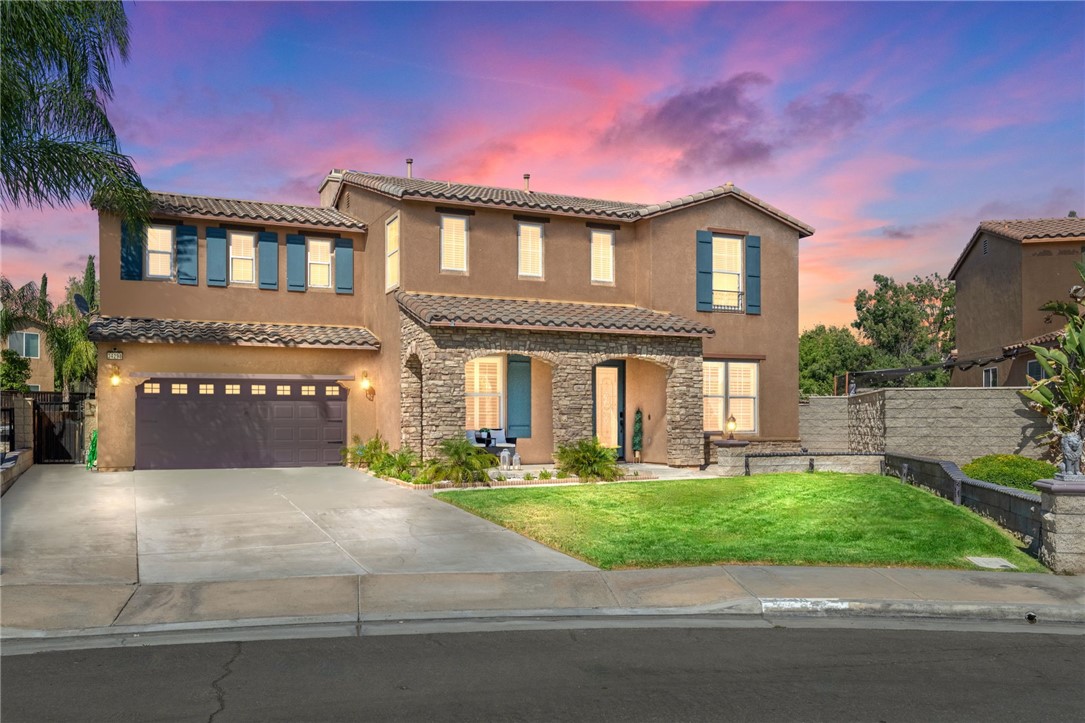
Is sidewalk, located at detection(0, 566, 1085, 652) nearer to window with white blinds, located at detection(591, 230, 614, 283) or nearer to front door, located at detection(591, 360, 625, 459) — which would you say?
front door, located at detection(591, 360, 625, 459)

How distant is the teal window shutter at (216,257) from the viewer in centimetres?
2450

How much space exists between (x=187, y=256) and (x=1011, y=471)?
20332 millimetres

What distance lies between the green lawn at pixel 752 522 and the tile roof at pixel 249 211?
10478 mm

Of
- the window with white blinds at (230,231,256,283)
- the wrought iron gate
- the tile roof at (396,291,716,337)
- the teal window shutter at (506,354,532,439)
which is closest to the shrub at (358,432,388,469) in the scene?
the teal window shutter at (506,354,532,439)

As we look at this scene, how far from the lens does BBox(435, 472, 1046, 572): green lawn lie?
39.9ft

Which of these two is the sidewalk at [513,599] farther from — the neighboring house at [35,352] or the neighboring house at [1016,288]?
the neighboring house at [35,352]

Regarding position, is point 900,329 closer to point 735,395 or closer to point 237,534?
point 735,395

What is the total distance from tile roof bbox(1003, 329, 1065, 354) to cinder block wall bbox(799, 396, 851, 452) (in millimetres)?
5418

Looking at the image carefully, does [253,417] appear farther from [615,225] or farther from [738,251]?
[738,251]

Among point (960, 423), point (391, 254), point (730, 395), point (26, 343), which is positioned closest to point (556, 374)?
point (391, 254)

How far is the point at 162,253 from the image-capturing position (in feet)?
79.1

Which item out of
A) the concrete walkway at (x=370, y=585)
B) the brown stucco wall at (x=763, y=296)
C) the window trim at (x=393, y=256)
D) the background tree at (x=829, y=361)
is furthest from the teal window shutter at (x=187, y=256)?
the background tree at (x=829, y=361)

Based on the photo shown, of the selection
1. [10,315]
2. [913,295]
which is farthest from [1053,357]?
[913,295]

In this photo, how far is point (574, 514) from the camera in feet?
51.8
